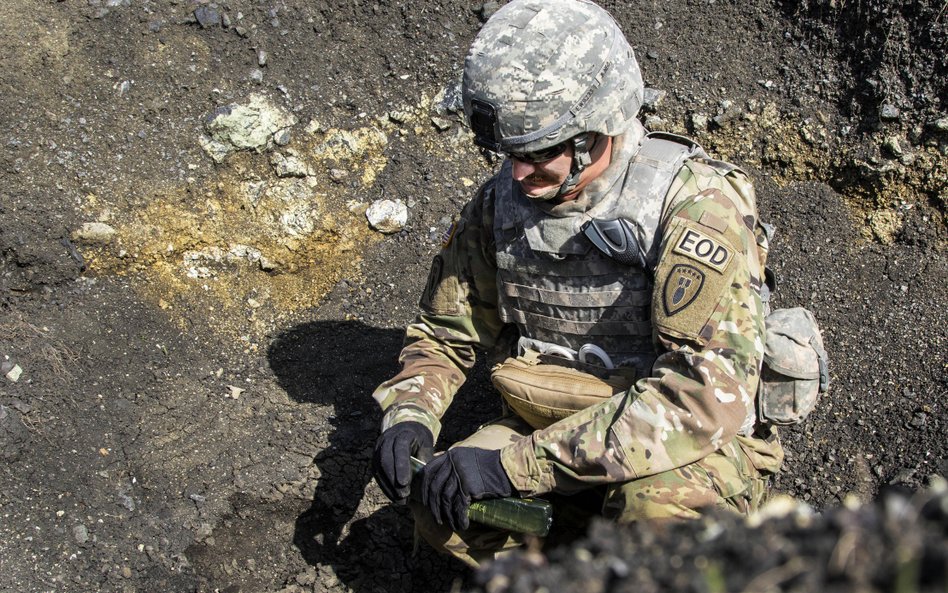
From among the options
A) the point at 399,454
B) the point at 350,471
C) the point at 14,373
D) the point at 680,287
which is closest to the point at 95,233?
the point at 14,373

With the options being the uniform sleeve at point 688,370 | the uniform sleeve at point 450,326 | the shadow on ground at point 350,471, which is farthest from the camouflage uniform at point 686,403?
the shadow on ground at point 350,471

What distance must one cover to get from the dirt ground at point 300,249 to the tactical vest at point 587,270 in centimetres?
121

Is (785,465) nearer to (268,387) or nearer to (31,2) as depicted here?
(268,387)

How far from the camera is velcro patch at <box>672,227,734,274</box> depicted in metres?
2.88

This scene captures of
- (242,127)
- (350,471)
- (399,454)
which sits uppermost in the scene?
(399,454)

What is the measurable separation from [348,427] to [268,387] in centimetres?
53

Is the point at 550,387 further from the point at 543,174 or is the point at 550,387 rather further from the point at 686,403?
the point at 543,174

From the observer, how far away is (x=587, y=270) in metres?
3.23

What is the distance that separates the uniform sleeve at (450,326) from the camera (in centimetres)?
355

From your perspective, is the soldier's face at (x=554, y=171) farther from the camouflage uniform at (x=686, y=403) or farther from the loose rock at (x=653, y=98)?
the loose rock at (x=653, y=98)

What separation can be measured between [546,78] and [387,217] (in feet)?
8.04

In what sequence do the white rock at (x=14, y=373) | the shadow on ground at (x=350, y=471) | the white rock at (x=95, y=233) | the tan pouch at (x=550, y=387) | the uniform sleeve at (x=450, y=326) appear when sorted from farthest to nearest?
1. the white rock at (x=95, y=233)
2. the white rock at (x=14, y=373)
3. the shadow on ground at (x=350, y=471)
4. the uniform sleeve at (x=450, y=326)
5. the tan pouch at (x=550, y=387)

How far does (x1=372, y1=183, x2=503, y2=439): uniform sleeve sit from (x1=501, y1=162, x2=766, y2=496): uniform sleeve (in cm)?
69

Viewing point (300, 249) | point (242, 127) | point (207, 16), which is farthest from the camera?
point (207, 16)
